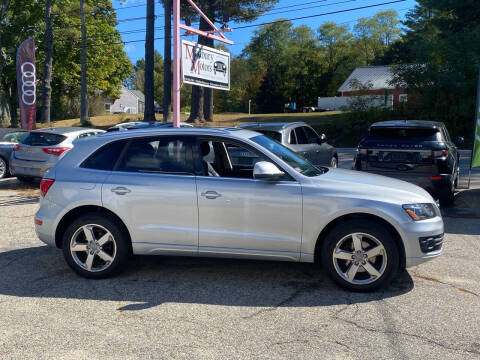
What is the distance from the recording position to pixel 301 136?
34.7 ft

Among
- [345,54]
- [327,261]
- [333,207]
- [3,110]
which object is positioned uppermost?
[345,54]

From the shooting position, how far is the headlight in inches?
191

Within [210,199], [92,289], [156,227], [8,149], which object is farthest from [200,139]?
[8,149]

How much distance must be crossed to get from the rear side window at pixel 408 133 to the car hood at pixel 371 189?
3969 millimetres

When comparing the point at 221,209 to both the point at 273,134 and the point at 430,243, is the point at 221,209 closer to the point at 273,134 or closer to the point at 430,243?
the point at 430,243

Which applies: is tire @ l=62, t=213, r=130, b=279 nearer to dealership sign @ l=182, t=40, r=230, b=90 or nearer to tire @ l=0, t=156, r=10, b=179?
dealership sign @ l=182, t=40, r=230, b=90

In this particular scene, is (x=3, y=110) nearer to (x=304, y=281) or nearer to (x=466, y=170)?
(x=466, y=170)

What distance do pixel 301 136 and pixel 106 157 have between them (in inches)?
231

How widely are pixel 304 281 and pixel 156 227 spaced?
5.64 ft

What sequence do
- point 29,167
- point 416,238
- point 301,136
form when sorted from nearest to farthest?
point 416,238, point 301,136, point 29,167

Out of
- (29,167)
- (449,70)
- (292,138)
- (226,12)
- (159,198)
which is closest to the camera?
(159,198)

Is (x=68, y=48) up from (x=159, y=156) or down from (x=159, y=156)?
up

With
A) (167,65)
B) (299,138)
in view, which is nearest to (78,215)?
(299,138)

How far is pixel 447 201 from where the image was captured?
968cm
